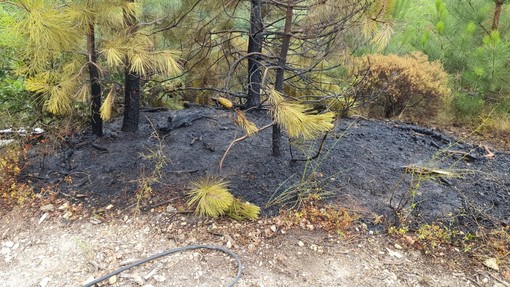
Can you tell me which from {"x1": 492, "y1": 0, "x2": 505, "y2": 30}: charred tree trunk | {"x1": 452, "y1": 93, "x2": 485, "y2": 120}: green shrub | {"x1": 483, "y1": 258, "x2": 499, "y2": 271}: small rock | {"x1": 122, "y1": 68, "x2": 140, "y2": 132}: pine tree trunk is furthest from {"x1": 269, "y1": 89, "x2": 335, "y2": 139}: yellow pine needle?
{"x1": 492, "y1": 0, "x2": 505, "y2": 30}: charred tree trunk

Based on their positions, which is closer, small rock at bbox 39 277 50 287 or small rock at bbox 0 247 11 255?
small rock at bbox 39 277 50 287

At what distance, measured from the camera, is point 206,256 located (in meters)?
2.23

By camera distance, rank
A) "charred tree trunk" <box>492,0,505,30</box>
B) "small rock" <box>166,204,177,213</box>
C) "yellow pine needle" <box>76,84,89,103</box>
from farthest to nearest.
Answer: "charred tree trunk" <box>492,0,505,30</box>, "yellow pine needle" <box>76,84,89,103</box>, "small rock" <box>166,204,177,213</box>

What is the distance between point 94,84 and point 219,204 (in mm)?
1610

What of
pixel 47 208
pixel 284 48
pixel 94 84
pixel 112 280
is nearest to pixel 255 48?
pixel 284 48

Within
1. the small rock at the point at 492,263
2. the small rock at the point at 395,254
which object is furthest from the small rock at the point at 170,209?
the small rock at the point at 492,263

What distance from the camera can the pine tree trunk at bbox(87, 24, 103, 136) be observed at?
9.30ft

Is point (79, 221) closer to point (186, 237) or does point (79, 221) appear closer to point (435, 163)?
point (186, 237)

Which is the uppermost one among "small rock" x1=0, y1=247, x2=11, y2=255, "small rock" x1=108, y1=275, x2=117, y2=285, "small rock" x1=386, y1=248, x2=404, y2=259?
"small rock" x1=386, y1=248, x2=404, y2=259

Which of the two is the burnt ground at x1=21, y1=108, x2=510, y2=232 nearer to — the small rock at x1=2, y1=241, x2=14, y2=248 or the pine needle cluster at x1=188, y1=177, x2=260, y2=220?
the pine needle cluster at x1=188, y1=177, x2=260, y2=220

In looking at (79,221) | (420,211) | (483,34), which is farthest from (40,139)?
(483,34)

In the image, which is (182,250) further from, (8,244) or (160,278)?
(8,244)

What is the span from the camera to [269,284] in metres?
2.06

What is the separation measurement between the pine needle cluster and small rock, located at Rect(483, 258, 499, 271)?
4.66ft
